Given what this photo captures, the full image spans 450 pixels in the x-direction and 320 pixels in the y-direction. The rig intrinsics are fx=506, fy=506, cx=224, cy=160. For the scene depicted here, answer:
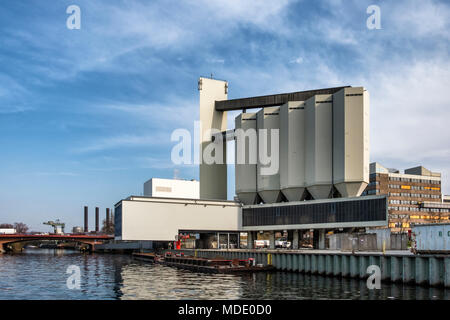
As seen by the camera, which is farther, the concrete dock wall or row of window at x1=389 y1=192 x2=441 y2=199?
row of window at x1=389 y1=192 x2=441 y2=199

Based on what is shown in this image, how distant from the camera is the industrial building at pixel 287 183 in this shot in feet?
336

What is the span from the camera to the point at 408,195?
19375 cm

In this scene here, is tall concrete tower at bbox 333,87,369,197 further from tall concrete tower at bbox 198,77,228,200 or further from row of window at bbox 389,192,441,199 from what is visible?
row of window at bbox 389,192,441,199

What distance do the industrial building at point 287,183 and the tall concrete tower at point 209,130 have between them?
25.9 ft

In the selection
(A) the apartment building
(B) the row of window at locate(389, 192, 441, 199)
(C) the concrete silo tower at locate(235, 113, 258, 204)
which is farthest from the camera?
(B) the row of window at locate(389, 192, 441, 199)

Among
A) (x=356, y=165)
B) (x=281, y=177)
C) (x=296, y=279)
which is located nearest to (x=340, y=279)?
(x=296, y=279)

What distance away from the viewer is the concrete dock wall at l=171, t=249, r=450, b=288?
145 ft

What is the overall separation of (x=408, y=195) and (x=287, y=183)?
97307 millimetres

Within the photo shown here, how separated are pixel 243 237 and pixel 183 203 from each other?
4842cm

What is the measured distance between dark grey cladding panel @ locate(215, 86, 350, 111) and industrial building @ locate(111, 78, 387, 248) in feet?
0.80

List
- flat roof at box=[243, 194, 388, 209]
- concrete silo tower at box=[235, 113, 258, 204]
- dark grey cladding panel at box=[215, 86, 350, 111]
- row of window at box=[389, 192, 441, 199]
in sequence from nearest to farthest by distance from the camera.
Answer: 1. flat roof at box=[243, 194, 388, 209]
2. dark grey cladding panel at box=[215, 86, 350, 111]
3. concrete silo tower at box=[235, 113, 258, 204]
4. row of window at box=[389, 192, 441, 199]

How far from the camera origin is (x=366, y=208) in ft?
313

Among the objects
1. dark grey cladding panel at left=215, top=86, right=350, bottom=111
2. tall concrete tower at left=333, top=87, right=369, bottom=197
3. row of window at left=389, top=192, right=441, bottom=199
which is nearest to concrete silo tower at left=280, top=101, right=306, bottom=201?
dark grey cladding panel at left=215, top=86, right=350, bottom=111

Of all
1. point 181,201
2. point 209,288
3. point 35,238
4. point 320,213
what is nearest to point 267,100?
point 181,201
